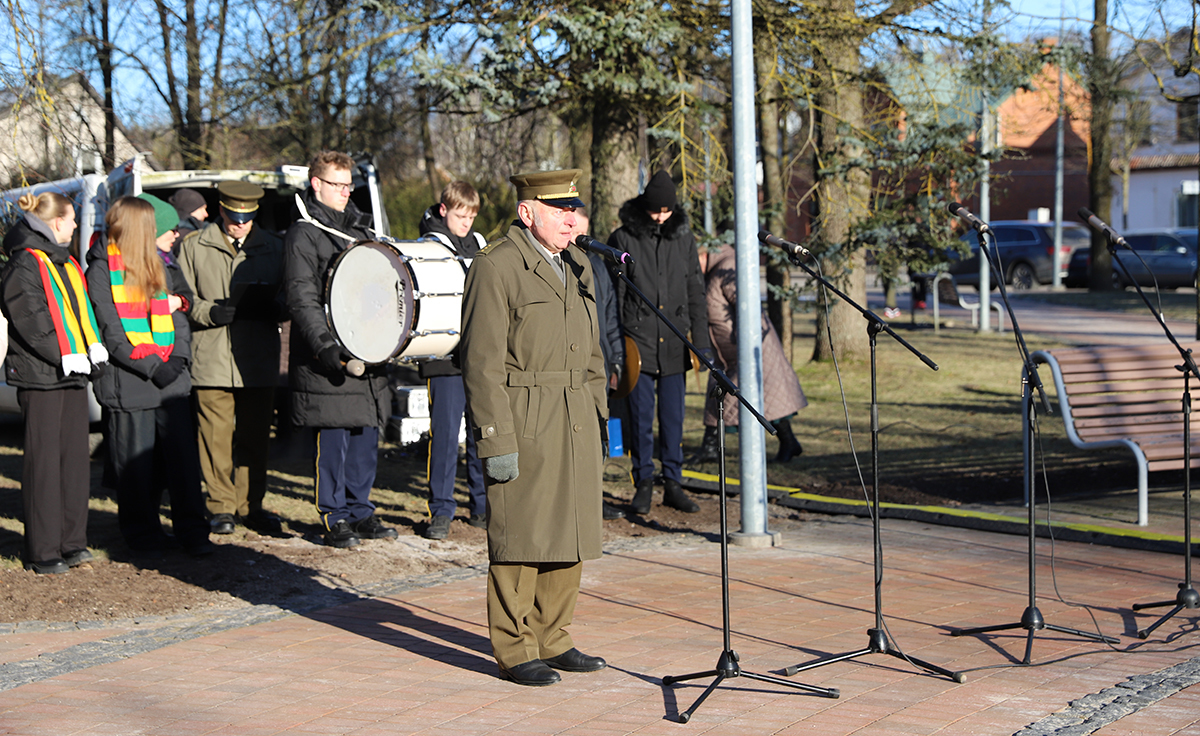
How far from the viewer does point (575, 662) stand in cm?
479

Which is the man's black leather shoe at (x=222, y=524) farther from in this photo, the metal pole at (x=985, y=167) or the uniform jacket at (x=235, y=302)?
the metal pole at (x=985, y=167)

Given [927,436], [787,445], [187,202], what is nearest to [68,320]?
[187,202]

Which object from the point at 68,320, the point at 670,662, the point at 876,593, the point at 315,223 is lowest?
the point at 670,662

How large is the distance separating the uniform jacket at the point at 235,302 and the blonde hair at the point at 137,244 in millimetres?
645

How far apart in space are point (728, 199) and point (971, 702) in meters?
8.82

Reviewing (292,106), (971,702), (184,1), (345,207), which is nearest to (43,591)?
(345,207)

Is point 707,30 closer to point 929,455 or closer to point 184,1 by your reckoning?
point 929,455

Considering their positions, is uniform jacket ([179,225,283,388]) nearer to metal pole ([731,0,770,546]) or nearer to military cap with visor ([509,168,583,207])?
metal pole ([731,0,770,546])

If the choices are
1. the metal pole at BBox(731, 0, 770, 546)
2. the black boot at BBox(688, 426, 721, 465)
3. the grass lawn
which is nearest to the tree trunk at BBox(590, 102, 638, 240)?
the grass lawn

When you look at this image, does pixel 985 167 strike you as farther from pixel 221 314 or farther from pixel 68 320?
pixel 68 320

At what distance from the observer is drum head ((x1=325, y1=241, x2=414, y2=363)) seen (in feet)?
22.1

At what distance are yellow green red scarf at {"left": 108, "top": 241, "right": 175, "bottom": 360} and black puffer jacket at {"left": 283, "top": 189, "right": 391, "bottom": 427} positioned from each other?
70 centimetres

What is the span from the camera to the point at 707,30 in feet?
38.8

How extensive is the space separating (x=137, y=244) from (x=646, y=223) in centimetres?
308
